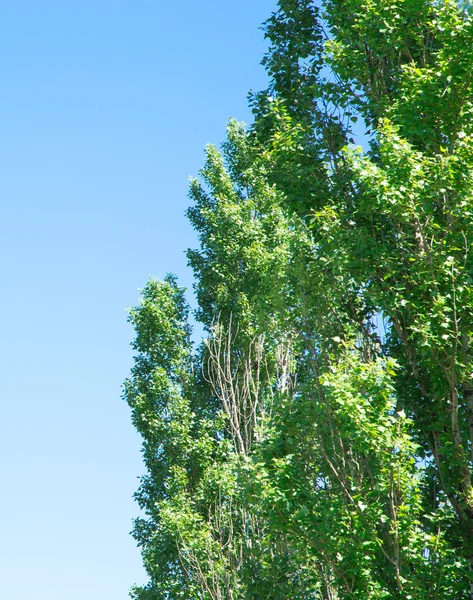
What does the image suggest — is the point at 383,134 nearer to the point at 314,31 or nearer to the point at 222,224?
the point at 314,31

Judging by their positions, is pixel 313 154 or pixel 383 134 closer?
pixel 383 134

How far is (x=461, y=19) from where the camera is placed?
8625 millimetres

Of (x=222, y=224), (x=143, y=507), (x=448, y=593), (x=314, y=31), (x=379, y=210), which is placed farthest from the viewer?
(x=222, y=224)

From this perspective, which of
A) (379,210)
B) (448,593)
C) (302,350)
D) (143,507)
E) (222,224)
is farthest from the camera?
(222,224)

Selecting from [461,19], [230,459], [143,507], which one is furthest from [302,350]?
[143,507]

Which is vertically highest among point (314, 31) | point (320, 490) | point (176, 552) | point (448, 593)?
point (314, 31)

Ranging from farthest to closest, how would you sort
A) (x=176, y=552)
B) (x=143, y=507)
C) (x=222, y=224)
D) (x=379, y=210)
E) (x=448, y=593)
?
(x=222, y=224) < (x=143, y=507) < (x=176, y=552) < (x=379, y=210) < (x=448, y=593)

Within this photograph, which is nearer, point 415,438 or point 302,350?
point 415,438

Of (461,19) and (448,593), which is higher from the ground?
(461,19)

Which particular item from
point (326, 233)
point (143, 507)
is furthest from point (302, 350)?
point (143, 507)

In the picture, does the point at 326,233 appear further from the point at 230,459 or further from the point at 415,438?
the point at 230,459

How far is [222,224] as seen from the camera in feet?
60.7

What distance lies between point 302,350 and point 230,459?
7.30m

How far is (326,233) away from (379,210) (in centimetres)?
65
